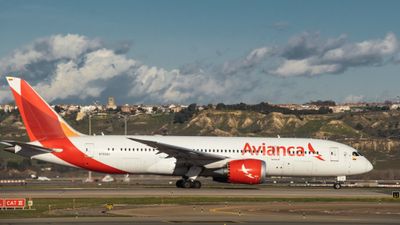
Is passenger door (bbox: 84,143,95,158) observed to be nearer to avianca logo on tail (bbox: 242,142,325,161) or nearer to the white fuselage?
the white fuselage

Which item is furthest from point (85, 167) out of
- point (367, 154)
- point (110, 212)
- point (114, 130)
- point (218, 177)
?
point (114, 130)

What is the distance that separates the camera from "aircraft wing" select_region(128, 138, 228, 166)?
53.1 m

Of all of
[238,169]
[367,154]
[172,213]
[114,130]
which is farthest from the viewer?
[114,130]

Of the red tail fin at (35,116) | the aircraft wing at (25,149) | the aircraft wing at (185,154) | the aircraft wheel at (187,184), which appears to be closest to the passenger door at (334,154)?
the aircraft wing at (185,154)

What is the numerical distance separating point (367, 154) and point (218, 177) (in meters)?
87.1

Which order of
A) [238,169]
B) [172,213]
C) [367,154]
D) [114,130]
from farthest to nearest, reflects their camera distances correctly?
[114,130] → [367,154] → [238,169] → [172,213]

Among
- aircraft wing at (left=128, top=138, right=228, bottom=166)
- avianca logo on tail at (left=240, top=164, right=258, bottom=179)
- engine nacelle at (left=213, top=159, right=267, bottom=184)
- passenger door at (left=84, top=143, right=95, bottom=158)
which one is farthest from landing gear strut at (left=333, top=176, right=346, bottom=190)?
passenger door at (left=84, top=143, right=95, bottom=158)

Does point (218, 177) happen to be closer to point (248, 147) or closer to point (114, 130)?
point (248, 147)

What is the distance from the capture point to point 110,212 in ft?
117

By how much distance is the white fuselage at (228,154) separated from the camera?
2186 inches

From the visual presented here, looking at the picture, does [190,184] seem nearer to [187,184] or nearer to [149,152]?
[187,184]

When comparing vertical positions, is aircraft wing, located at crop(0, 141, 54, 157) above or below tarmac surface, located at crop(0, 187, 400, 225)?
above

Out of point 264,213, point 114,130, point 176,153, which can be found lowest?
point 264,213

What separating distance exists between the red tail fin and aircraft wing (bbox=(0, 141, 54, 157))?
115 centimetres
